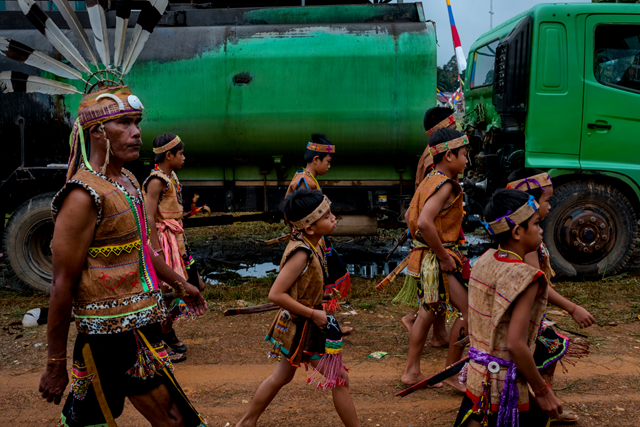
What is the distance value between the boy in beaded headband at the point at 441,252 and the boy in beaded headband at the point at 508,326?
1024mm

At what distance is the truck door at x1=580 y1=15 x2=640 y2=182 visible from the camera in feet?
20.4

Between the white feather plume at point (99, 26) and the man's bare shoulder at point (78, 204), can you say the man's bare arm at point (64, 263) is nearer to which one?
the man's bare shoulder at point (78, 204)

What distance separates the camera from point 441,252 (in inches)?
143

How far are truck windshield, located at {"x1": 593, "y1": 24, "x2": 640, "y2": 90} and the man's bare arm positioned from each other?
5.92 metres

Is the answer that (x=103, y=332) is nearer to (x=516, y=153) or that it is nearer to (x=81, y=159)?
(x=81, y=159)

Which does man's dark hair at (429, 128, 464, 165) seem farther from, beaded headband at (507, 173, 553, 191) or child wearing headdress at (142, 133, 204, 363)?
child wearing headdress at (142, 133, 204, 363)

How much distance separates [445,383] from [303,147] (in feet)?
11.4

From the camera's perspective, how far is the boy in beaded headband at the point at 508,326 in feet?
7.82

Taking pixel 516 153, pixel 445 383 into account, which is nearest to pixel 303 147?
pixel 516 153

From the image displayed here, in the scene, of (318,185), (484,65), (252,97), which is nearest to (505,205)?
(318,185)

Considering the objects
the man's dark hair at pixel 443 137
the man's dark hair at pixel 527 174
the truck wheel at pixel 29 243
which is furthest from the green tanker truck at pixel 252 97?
the man's dark hair at pixel 443 137

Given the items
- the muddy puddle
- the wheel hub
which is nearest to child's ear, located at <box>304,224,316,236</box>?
the muddy puddle

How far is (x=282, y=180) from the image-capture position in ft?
22.6

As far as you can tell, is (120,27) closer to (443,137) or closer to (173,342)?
(443,137)
